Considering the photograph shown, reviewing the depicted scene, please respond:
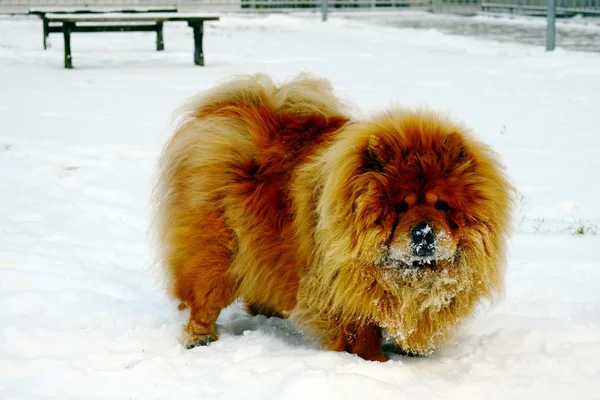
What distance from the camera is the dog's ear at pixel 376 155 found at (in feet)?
10.8

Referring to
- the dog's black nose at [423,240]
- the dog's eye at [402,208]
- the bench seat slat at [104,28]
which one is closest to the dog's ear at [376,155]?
the dog's eye at [402,208]

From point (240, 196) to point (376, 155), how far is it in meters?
0.77

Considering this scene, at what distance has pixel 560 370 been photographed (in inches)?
131

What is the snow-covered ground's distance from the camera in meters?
3.28

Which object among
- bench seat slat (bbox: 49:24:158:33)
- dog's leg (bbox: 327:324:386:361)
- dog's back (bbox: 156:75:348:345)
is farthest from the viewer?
bench seat slat (bbox: 49:24:158:33)

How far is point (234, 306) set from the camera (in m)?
4.59

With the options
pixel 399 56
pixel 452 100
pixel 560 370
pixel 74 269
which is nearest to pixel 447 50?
pixel 399 56

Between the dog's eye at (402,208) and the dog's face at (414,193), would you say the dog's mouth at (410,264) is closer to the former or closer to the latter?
the dog's face at (414,193)

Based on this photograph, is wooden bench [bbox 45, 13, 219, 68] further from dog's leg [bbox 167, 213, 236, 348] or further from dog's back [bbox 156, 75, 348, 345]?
dog's leg [bbox 167, 213, 236, 348]

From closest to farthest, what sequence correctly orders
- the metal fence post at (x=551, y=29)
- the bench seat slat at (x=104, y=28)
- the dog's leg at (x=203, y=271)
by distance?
the dog's leg at (x=203, y=271), the bench seat slat at (x=104, y=28), the metal fence post at (x=551, y=29)

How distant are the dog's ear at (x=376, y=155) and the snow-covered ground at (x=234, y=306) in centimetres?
81

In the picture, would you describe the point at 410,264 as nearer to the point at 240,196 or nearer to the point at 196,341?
the point at 240,196

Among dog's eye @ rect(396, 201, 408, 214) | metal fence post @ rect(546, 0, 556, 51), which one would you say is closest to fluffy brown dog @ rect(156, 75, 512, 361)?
dog's eye @ rect(396, 201, 408, 214)

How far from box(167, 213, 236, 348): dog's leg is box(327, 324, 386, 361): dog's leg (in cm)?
62
